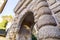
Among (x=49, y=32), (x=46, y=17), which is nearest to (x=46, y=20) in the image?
(x=46, y=17)

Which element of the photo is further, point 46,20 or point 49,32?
point 46,20

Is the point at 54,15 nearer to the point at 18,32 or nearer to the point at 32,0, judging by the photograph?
the point at 32,0

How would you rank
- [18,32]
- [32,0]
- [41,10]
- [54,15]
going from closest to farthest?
1. [54,15]
2. [41,10]
3. [32,0]
4. [18,32]

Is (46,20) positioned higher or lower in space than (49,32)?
higher

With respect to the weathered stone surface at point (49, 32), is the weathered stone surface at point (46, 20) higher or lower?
higher

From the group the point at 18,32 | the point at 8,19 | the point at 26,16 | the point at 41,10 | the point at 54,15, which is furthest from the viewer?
the point at 8,19

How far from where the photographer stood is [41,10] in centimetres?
330

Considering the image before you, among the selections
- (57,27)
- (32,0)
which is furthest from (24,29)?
(57,27)

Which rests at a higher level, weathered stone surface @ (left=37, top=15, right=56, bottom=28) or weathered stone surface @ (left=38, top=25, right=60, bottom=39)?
weathered stone surface @ (left=37, top=15, right=56, bottom=28)

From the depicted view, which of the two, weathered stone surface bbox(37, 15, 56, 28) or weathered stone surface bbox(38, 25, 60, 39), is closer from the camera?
weathered stone surface bbox(38, 25, 60, 39)

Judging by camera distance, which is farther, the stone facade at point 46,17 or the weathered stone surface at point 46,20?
the weathered stone surface at point 46,20

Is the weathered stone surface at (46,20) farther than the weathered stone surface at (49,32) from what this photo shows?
Yes

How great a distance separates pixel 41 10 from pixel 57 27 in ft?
2.00

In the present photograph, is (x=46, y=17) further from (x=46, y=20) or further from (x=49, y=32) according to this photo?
(x=49, y=32)
